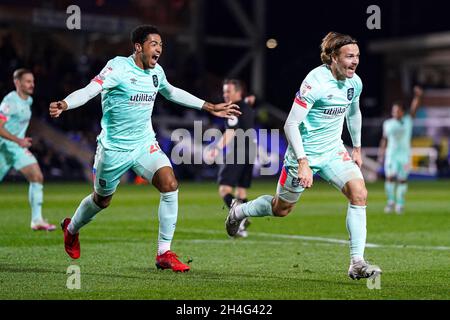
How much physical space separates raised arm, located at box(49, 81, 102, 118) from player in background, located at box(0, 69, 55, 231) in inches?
175

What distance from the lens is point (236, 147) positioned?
14.7 metres

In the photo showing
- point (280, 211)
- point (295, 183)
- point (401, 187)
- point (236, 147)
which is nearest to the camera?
point (295, 183)

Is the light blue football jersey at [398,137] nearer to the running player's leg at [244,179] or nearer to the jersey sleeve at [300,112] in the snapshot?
the running player's leg at [244,179]

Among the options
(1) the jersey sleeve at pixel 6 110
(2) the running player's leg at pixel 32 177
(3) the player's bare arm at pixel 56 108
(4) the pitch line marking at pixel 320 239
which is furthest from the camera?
(2) the running player's leg at pixel 32 177

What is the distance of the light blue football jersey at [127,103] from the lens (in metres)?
9.71

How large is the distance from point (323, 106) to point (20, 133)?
6.57 m

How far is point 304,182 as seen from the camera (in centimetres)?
873

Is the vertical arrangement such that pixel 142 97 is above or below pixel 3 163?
above

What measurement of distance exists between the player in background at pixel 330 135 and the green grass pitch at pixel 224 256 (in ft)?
2.15

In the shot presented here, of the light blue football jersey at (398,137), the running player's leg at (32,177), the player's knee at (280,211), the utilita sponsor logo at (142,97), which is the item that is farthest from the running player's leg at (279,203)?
the light blue football jersey at (398,137)

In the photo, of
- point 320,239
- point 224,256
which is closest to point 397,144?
point 320,239

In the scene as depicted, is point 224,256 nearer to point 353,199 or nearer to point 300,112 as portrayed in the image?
point 353,199

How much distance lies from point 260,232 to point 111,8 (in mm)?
21397
